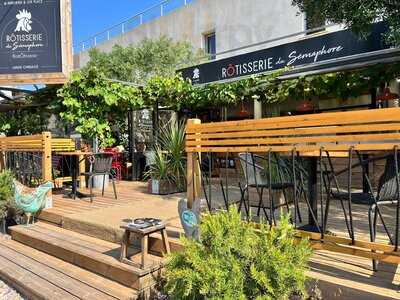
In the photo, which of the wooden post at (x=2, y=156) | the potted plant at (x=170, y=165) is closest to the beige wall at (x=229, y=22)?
the potted plant at (x=170, y=165)

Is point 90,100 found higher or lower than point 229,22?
lower

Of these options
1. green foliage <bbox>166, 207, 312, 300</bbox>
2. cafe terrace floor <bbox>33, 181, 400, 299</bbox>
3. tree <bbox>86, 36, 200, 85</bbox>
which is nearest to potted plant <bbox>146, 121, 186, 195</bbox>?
cafe terrace floor <bbox>33, 181, 400, 299</bbox>

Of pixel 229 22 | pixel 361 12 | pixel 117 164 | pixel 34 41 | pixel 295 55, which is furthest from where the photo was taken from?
pixel 229 22

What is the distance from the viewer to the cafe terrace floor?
2562mm

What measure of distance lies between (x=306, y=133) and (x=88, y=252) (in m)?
2.48

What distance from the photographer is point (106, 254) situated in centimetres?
370

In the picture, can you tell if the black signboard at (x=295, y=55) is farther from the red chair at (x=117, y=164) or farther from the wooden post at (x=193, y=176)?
the wooden post at (x=193, y=176)

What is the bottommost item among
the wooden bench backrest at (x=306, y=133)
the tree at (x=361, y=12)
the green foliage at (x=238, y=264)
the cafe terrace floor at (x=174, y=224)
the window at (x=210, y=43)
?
the cafe terrace floor at (x=174, y=224)

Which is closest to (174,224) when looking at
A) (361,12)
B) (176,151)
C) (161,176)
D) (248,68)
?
(161,176)

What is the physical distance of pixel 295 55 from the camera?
22.9 feet

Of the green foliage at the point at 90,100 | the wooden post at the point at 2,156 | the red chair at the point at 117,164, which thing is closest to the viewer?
the wooden post at the point at 2,156

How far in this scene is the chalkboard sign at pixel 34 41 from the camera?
746cm

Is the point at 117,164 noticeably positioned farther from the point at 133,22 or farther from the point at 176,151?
the point at 133,22

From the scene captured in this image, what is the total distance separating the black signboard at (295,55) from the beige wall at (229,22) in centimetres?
532
